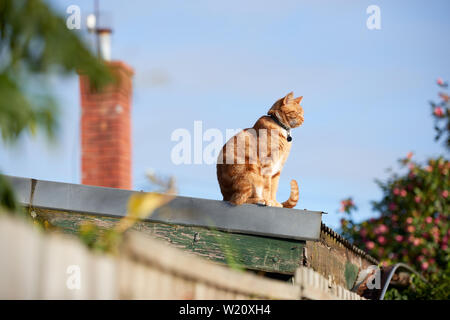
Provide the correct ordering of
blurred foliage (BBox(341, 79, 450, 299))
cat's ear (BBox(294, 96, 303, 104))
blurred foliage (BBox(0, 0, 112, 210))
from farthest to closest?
blurred foliage (BBox(341, 79, 450, 299)) < cat's ear (BBox(294, 96, 303, 104)) < blurred foliage (BBox(0, 0, 112, 210))

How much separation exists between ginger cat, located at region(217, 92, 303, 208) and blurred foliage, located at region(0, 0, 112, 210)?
2.29 meters

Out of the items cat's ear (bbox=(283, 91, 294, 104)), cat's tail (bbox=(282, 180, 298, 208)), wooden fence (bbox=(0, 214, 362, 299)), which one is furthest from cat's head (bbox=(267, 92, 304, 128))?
wooden fence (bbox=(0, 214, 362, 299))

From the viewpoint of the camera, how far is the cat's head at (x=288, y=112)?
4.76 meters

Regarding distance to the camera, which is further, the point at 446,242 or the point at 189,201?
the point at 446,242

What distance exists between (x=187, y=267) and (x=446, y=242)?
6.78 meters

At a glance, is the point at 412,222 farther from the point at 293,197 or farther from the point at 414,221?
the point at 293,197

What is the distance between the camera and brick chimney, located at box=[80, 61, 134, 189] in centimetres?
870

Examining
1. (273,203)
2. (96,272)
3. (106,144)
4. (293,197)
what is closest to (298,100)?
(293,197)

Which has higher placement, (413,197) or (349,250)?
(413,197)

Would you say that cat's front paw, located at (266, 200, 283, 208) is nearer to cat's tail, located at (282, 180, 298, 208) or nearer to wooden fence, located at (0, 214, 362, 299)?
cat's tail, located at (282, 180, 298, 208)
